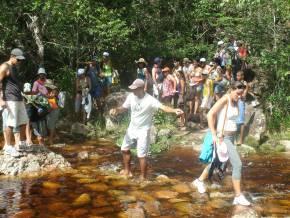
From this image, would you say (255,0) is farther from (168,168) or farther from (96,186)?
(96,186)

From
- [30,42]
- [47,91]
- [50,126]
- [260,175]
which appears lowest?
[260,175]

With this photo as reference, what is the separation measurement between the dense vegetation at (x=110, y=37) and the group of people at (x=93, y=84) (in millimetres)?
855

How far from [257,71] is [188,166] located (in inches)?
295

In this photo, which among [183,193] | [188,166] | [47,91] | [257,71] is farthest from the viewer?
[257,71]

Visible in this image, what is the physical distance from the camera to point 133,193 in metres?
8.05

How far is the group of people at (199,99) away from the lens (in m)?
7.10

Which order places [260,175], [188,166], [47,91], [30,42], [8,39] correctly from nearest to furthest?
[260,175] < [188,166] < [47,91] < [8,39] < [30,42]

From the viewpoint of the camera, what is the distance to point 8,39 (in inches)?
570

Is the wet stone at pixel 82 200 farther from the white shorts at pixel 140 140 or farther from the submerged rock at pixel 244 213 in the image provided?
the submerged rock at pixel 244 213

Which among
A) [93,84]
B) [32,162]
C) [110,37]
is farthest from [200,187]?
[110,37]

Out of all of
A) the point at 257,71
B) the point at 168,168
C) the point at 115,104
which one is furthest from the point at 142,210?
the point at 257,71

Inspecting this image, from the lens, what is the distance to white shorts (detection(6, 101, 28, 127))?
350 inches

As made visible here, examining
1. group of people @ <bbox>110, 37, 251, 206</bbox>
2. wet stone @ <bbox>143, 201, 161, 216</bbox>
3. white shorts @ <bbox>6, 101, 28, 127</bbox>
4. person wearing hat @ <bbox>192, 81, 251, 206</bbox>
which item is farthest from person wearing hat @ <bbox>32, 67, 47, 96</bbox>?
person wearing hat @ <bbox>192, 81, 251, 206</bbox>

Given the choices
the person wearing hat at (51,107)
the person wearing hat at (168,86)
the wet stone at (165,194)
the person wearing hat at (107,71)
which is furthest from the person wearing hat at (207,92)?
the wet stone at (165,194)
